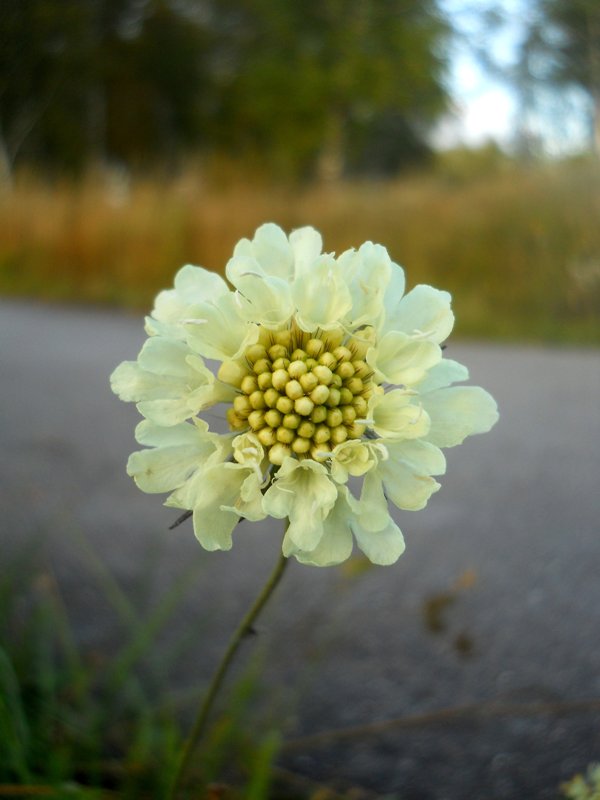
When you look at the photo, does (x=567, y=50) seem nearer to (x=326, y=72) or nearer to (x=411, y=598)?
(x=326, y=72)

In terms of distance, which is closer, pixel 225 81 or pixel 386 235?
pixel 386 235

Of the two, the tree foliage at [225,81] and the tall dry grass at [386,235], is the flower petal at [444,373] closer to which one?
the tall dry grass at [386,235]

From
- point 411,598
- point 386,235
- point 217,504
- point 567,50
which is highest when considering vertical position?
point 567,50

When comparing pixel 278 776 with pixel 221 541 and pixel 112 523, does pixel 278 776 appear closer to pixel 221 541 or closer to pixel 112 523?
pixel 221 541

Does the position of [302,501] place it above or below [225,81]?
below

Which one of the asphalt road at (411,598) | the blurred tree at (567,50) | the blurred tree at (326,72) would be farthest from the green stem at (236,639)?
the blurred tree at (326,72)

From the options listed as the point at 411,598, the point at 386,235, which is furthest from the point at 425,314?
the point at 386,235
